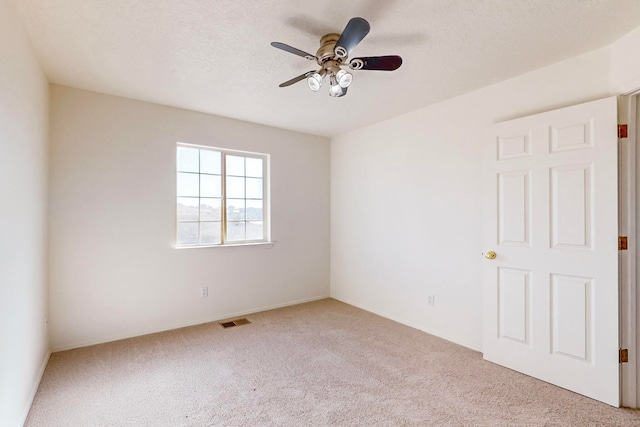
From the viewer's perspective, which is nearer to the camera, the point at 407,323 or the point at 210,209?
the point at 407,323

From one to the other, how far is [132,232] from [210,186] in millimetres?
1027

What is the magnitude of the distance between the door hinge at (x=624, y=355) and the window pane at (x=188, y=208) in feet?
13.4

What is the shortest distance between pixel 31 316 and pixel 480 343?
3762 mm

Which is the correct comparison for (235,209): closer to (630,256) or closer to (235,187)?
(235,187)

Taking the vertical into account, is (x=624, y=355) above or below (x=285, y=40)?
below

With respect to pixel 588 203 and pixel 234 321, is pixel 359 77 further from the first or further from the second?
pixel 234 321

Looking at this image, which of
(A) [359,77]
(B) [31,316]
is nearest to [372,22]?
(A) [359,77]

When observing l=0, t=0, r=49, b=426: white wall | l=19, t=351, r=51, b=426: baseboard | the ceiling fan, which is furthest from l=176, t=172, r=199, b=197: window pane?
the ceiling fan

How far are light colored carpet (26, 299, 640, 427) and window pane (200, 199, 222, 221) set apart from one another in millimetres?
1377

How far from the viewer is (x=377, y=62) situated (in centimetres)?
194

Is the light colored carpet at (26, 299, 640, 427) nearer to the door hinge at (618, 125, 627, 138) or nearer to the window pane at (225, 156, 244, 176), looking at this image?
the door hinge at (618, 125, 627, 138)

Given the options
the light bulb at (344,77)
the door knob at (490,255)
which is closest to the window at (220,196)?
the light bulb at (344,77)

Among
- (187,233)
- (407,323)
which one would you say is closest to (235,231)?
(187,233)

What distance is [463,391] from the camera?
227cm
